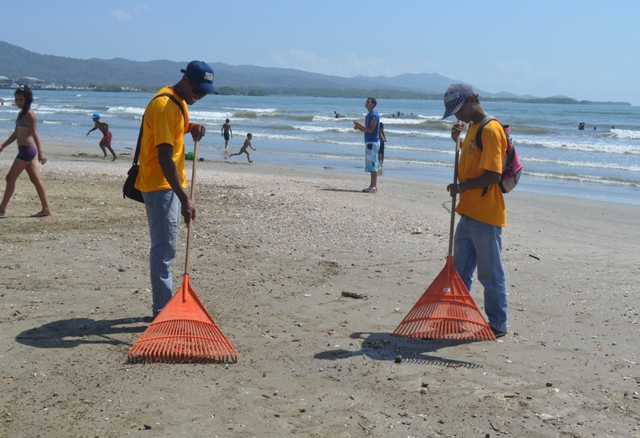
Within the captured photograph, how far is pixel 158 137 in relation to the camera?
183 inches

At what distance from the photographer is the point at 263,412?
12.8ft

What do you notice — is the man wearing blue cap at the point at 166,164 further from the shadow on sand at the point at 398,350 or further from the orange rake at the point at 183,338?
the shadow on sand at the point at 398,350

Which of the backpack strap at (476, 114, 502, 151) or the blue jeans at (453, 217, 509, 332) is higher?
the backpack strap at (476, 114, 502, 151)

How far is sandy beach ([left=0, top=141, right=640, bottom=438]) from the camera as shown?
3.86 meters

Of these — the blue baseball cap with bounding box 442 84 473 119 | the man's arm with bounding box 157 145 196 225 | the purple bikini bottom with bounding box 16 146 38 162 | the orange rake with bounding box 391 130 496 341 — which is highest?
the blue baseball cap with bounding box 442 84 473 119

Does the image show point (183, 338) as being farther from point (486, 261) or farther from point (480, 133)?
point (480, 133)

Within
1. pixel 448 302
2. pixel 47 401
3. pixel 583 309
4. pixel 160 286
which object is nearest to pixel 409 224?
pixel 583 309

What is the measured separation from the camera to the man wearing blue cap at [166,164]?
184 inches

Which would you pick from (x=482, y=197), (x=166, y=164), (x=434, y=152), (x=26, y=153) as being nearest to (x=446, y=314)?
(x=482, y=197)

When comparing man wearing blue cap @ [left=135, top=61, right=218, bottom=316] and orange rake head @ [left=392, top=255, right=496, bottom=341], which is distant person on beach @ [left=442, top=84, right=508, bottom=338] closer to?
orange rake head @ [left=392, top=255, right=496, bottom=341]

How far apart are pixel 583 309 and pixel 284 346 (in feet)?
9.32

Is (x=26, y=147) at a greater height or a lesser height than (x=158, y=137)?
lesser

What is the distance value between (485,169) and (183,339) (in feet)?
7.84

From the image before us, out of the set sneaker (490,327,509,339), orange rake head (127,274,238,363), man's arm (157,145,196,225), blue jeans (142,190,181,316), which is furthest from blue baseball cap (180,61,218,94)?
sneaker (490,327,509,339)
